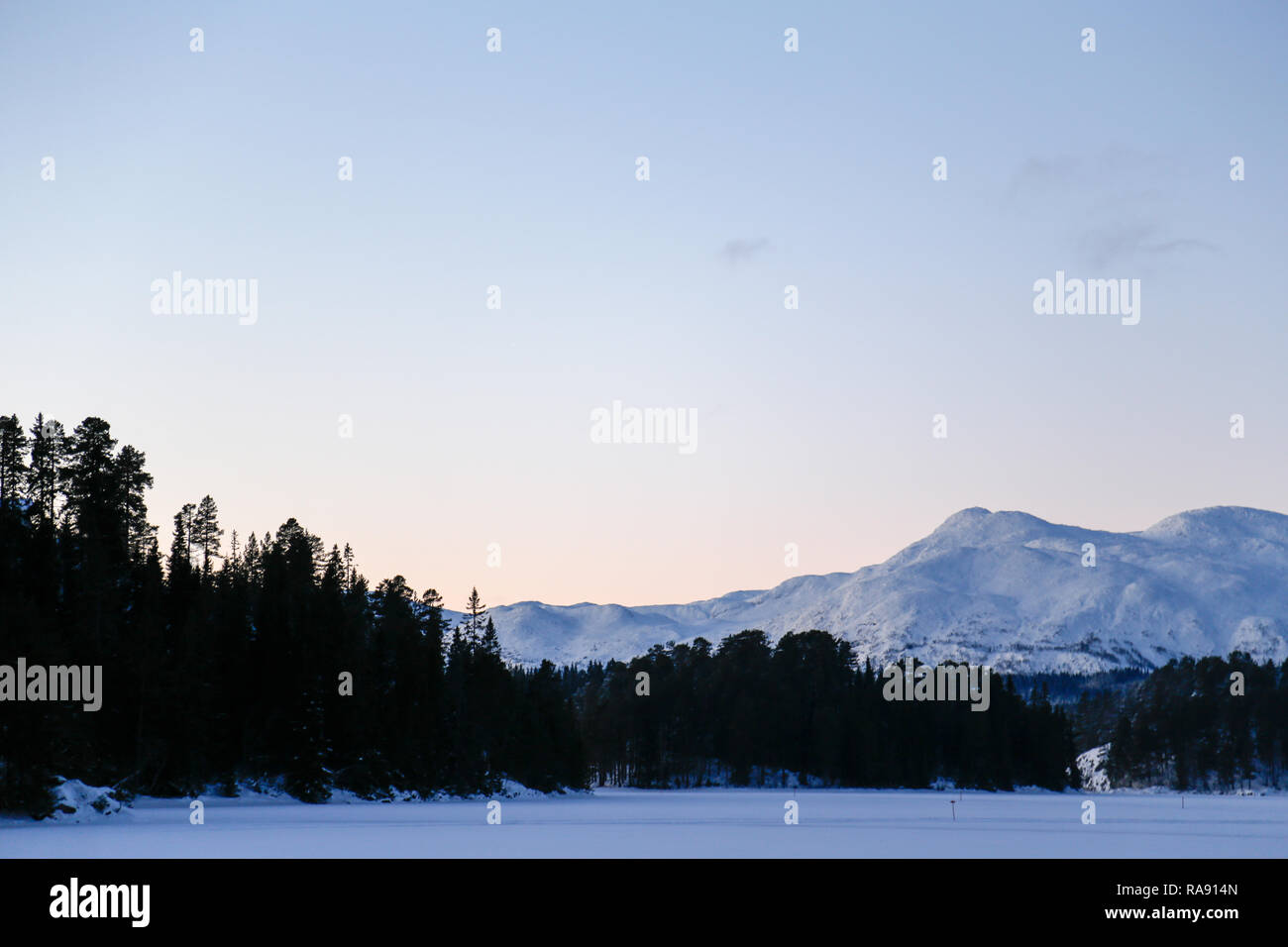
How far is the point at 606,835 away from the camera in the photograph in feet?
208

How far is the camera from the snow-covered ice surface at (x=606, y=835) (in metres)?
50.1

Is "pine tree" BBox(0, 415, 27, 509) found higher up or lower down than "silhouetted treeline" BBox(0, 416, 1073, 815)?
higher up

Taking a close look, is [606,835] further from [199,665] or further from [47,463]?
[47,463]

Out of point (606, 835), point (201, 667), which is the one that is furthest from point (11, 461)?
point (606, 835)

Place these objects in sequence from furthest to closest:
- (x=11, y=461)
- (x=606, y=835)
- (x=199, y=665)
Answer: (x=11, y=461) → (x=199, y=665) → (x=606, y=835)

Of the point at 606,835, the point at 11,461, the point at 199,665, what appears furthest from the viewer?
the point at 11,461

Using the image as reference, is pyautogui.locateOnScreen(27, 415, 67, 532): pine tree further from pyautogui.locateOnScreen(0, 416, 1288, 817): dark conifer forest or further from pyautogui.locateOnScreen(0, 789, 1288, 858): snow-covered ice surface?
pyautogui.locateOnScreen(0, 789, 1288, 858): snow-covered ice surface

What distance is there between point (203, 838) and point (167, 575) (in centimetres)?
6960

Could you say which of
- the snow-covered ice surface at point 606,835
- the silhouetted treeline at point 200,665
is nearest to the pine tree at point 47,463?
the silhouetted treeline at point 200,665

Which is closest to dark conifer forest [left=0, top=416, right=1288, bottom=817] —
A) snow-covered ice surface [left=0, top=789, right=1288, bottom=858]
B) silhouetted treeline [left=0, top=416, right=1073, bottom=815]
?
silhouetted treeline [left=0, top=416, right=1073, bottom=815]

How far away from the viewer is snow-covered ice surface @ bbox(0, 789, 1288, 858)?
50.1 m

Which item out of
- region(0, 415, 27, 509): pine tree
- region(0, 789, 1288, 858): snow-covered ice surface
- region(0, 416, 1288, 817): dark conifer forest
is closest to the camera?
region(0, 789, 1288, 858): snow-covered ice surface

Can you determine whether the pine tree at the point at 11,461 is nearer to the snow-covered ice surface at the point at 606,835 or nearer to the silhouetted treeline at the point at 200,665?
the silhouetted treeline at the point at 200,665
